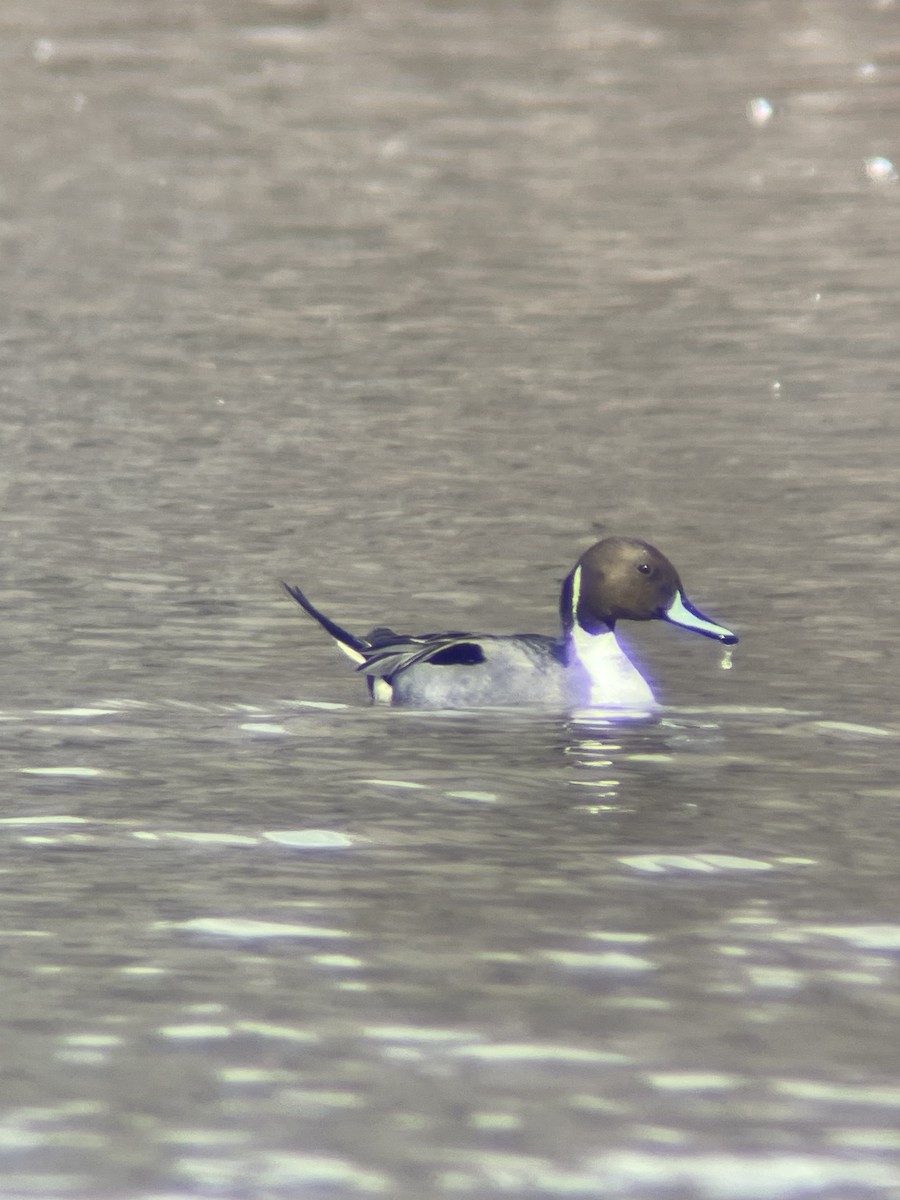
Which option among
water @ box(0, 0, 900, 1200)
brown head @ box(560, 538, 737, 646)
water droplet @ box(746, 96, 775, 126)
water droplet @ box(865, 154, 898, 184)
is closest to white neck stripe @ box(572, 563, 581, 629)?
brown head @ box(560, 538, 737, 646)

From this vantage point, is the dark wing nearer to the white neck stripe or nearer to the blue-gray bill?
the white neck stripe

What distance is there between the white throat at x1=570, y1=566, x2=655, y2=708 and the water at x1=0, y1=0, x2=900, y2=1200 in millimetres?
191

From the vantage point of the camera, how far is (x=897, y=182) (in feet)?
99.3

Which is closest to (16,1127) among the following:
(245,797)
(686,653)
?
(245,797)

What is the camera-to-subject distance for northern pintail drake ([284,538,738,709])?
10336 millimetres

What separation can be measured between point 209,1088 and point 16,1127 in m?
0.47

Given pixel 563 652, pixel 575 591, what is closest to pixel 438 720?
pixel 563 652

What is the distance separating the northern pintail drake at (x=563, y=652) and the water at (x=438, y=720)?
0.19 meters

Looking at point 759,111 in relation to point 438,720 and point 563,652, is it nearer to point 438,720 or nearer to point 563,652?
point 563,652

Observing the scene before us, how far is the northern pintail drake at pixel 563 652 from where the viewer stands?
10.3m

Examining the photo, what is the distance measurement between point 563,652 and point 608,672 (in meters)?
0.19

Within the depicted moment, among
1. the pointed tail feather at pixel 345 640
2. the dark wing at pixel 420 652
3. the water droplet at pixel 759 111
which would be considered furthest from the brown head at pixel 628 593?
the water droplet at pixel 759 111

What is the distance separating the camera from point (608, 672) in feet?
34.5

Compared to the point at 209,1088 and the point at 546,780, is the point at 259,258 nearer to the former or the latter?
the point at 546,780
